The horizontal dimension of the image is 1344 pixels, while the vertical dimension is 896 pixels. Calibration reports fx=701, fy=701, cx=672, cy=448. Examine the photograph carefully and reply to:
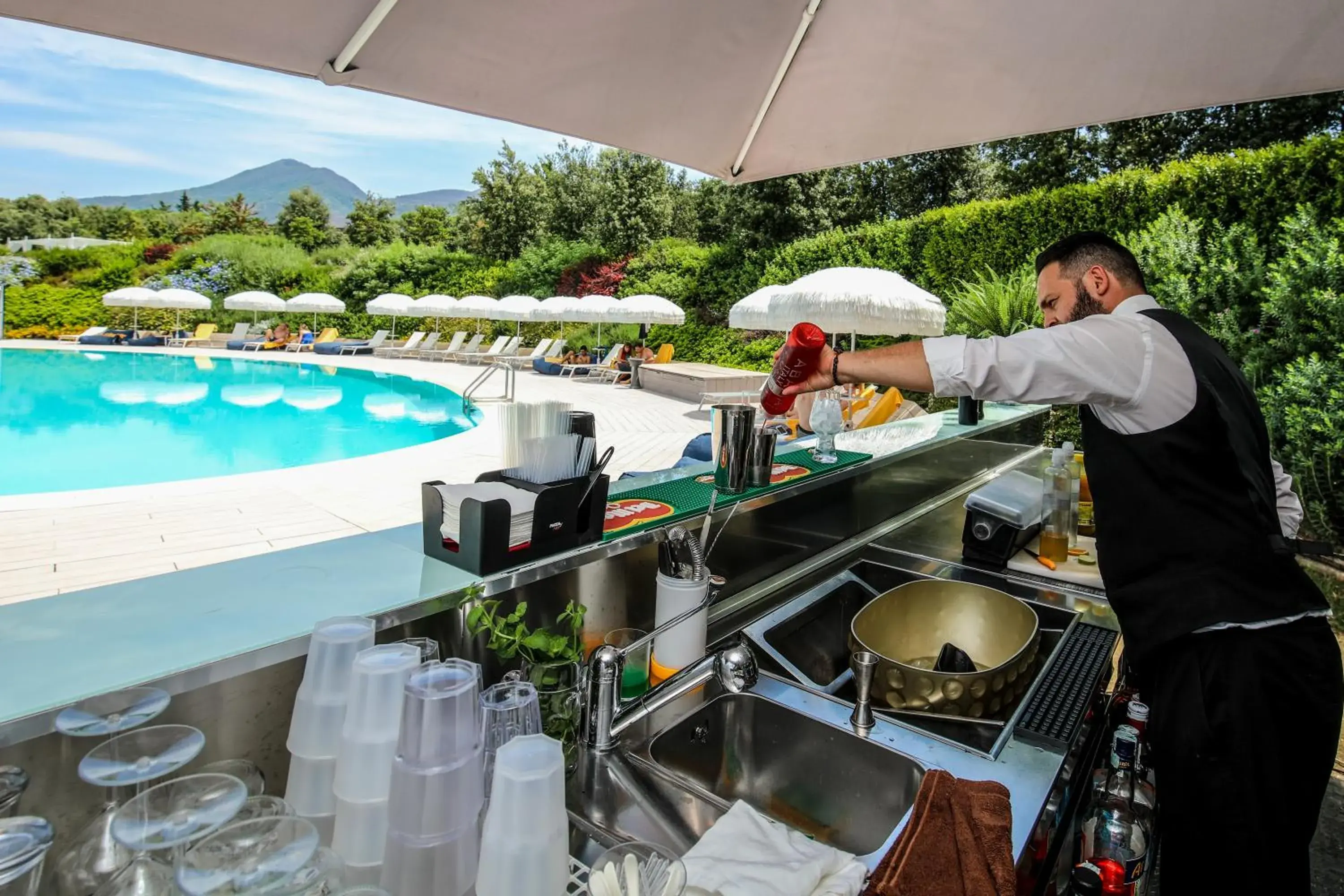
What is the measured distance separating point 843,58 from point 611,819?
1.81 meters

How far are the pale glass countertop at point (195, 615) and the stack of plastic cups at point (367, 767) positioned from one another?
27 cm

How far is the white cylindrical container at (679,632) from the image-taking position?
1383mm

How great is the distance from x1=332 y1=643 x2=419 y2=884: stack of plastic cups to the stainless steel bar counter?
A: 0.27m

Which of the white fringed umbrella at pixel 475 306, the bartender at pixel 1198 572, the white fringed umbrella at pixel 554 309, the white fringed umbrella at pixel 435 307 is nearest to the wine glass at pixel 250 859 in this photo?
the bartender at pixel 1198 572

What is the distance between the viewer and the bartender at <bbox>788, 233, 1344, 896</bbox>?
53.7 inches

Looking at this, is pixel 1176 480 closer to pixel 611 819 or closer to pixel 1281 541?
pixel 1281 541

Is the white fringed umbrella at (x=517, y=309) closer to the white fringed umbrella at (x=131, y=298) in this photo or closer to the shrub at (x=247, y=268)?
the white fringed umbrella at (x=131, y=298)

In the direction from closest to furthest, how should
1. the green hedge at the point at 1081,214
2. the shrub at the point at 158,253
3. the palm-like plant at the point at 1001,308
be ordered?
the green hedge at the point at 1081,214, the palm-like plant at the point at 1001,308, the shrub at the point at 158,253

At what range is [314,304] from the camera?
22.1 metres

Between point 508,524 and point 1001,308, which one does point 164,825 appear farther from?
point 1001,308

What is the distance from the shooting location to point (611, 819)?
104cm

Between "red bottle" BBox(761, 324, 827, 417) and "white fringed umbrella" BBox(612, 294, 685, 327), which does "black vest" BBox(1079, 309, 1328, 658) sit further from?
"white fringed umbrella" BBox(612, 294, 685, 327)

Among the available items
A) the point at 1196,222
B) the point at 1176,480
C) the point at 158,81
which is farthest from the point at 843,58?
the point at 158,81

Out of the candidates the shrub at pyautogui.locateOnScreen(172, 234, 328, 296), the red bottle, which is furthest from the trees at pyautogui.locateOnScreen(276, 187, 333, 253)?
the red bottle
